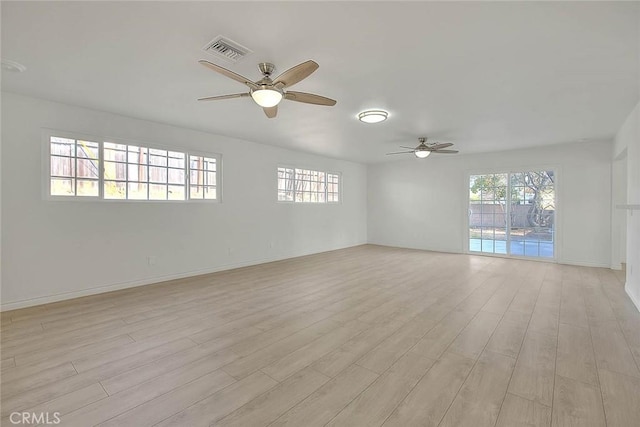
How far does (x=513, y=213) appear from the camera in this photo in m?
6.42

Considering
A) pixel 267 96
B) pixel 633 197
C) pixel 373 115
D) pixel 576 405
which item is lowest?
pixel 576 405

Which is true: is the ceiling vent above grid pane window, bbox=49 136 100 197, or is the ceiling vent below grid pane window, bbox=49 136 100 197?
above

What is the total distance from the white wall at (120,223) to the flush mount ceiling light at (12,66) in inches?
36.2

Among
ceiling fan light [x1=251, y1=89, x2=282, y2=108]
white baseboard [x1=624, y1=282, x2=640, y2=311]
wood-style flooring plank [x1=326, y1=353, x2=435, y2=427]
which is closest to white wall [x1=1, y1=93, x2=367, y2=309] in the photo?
ceiling fan light [x1=251, y1=89, x2=282, y2=108]

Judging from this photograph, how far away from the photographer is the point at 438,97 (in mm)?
3260

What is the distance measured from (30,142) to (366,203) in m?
7.43

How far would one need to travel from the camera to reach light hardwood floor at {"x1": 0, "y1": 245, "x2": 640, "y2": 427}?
1.67 meters

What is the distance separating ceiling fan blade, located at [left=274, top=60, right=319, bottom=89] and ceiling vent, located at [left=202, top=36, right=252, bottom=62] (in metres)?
0.35

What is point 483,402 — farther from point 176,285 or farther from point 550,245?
point 550,245

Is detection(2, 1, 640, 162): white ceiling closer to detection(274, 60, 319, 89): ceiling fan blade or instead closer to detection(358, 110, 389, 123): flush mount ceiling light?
detection(358, 110, 389, 123): flush mount ceiling light

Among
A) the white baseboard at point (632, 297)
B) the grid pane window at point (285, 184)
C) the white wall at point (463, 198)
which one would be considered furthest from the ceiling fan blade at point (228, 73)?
the white wall at point (463, 198)

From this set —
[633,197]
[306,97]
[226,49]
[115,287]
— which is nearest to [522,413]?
[306,97]

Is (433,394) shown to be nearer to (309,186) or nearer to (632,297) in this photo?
(632,297)

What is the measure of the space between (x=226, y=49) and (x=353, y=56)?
3.43 ft
